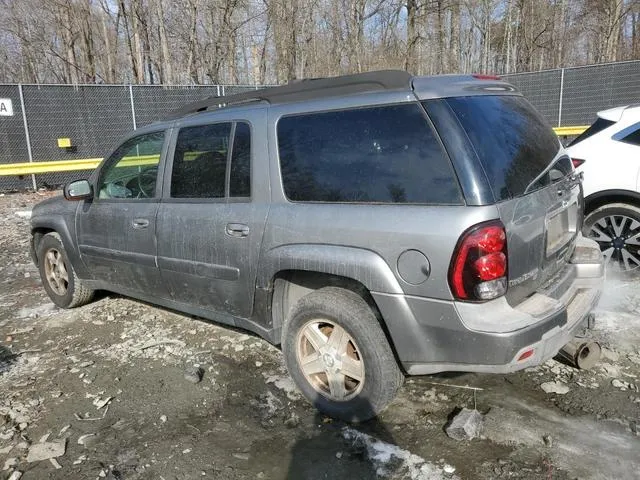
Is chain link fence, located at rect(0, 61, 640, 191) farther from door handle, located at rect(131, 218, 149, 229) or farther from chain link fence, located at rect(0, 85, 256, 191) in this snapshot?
door handle, located at rect(131, 218, 149, 229)

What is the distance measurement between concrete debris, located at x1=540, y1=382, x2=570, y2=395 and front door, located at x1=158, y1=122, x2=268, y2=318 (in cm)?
202

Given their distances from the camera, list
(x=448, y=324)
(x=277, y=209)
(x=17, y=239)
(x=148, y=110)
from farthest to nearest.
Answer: (x=148, y=110), (x=17, y=239), (x=277, y=209), (x=448, y=324)

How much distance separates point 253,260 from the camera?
11.1ft

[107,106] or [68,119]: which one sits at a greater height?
[107,106]

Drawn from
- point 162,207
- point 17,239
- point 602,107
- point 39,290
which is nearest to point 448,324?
point 162,207

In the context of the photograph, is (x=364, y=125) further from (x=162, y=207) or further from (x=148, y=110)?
(x=148, y=110)

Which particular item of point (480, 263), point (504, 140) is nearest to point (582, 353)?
point (480, 263)

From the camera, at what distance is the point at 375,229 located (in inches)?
110

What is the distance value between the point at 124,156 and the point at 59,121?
10629 mm

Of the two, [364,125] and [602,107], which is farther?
[602,107]

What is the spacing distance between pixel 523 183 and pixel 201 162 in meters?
2.20

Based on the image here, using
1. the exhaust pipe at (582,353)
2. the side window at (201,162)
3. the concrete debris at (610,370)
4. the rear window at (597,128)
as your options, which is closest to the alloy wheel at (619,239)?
the rear window at (597,128)

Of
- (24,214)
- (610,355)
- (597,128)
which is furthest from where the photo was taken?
(24,214)

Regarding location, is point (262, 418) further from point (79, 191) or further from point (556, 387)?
point (79, 191)
